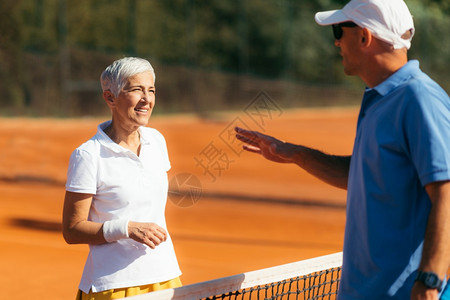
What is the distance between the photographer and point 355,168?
2119 millimetres

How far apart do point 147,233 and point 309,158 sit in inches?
26.5

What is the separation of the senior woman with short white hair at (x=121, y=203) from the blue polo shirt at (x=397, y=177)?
2.58 feet

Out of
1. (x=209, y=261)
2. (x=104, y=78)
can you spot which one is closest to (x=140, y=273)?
(x=104, y=78)

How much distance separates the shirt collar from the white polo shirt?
97cm

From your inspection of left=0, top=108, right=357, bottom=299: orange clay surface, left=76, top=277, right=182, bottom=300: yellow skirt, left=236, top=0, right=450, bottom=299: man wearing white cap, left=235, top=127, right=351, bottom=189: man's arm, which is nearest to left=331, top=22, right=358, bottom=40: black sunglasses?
left=236, top=0, right=450, bottom=299: man wearing white cap

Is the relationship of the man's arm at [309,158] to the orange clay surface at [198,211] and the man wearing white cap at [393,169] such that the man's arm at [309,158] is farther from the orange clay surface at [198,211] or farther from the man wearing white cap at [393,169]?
the orange clay surface at [198,211]

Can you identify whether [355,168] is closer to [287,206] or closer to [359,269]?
[359,269]

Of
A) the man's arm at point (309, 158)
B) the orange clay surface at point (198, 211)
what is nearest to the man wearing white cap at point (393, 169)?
the man's arm at point (309, 158)

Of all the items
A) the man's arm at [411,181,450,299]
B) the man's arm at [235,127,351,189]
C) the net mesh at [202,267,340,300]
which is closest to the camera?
the man's arm at [411,181,450,299]

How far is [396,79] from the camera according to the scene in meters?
2.08

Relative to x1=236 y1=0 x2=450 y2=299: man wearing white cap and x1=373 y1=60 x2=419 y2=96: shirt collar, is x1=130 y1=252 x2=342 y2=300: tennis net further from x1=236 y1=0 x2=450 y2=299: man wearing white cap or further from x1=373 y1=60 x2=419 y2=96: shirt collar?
x1=373 y1=60 x2=419 y2=96: shirt collar

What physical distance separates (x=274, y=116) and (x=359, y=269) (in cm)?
2114

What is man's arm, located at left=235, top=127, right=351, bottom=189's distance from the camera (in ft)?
8.41

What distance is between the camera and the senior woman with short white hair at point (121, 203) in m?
2.48
